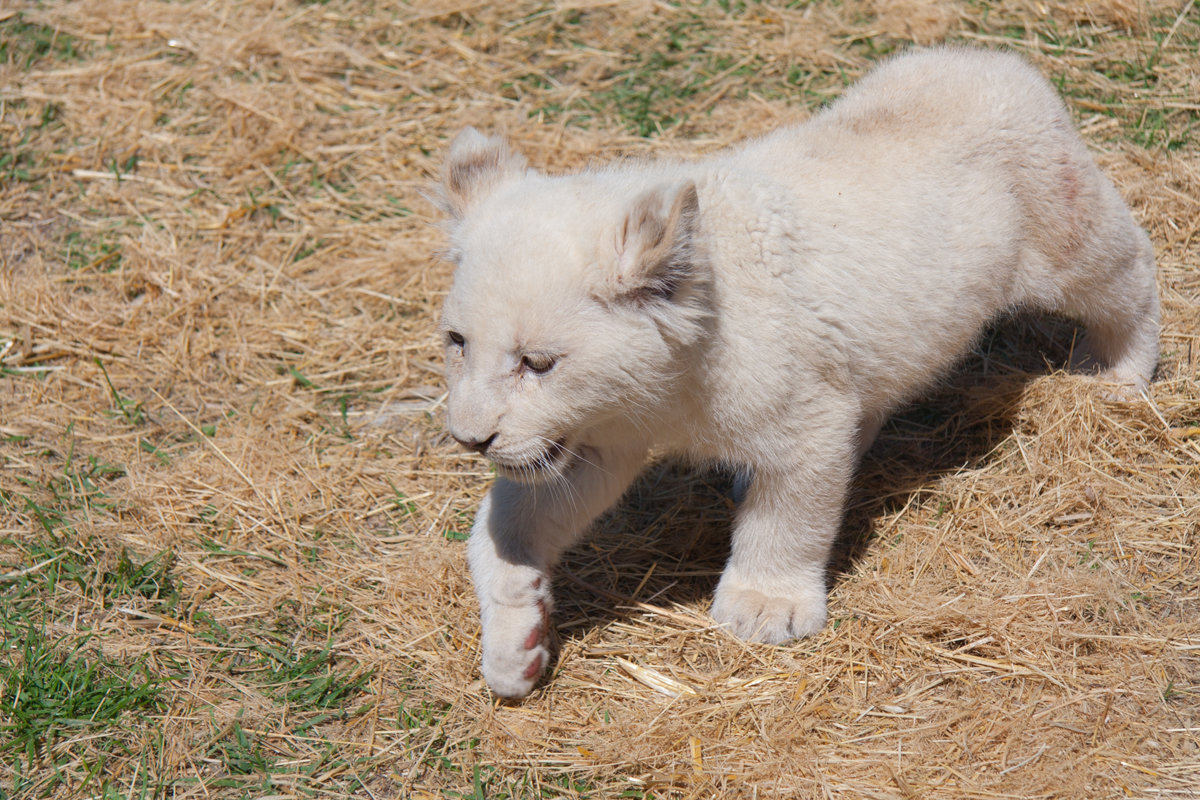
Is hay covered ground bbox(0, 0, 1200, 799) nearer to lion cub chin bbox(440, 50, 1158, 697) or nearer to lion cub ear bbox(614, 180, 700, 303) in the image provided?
lion cub chin bbox(440, 50, 1158, 697)

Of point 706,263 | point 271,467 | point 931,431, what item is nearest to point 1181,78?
point 931,431

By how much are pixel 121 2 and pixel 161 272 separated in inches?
133

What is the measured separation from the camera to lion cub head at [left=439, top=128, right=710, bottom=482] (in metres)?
3.55

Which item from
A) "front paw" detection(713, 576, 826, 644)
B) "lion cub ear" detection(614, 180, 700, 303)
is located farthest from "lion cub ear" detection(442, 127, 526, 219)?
"front paw" detection(713, 576, 826, 644)

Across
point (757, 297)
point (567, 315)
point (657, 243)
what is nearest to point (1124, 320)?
point (757, 297)

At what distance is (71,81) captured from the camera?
25.8 feet

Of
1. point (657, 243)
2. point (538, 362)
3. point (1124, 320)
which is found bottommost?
point (1124, 320)

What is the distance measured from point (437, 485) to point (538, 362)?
72.9 inches

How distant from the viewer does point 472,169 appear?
407cm

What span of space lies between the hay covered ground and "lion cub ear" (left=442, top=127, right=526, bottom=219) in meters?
1.65

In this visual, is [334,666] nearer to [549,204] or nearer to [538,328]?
[538,328]

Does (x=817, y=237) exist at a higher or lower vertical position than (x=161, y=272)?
higher

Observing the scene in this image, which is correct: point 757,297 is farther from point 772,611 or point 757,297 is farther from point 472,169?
point 772,611

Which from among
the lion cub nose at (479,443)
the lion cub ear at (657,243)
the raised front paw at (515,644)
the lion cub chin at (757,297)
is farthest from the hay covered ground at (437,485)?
the lion cub ear at (657,243)
